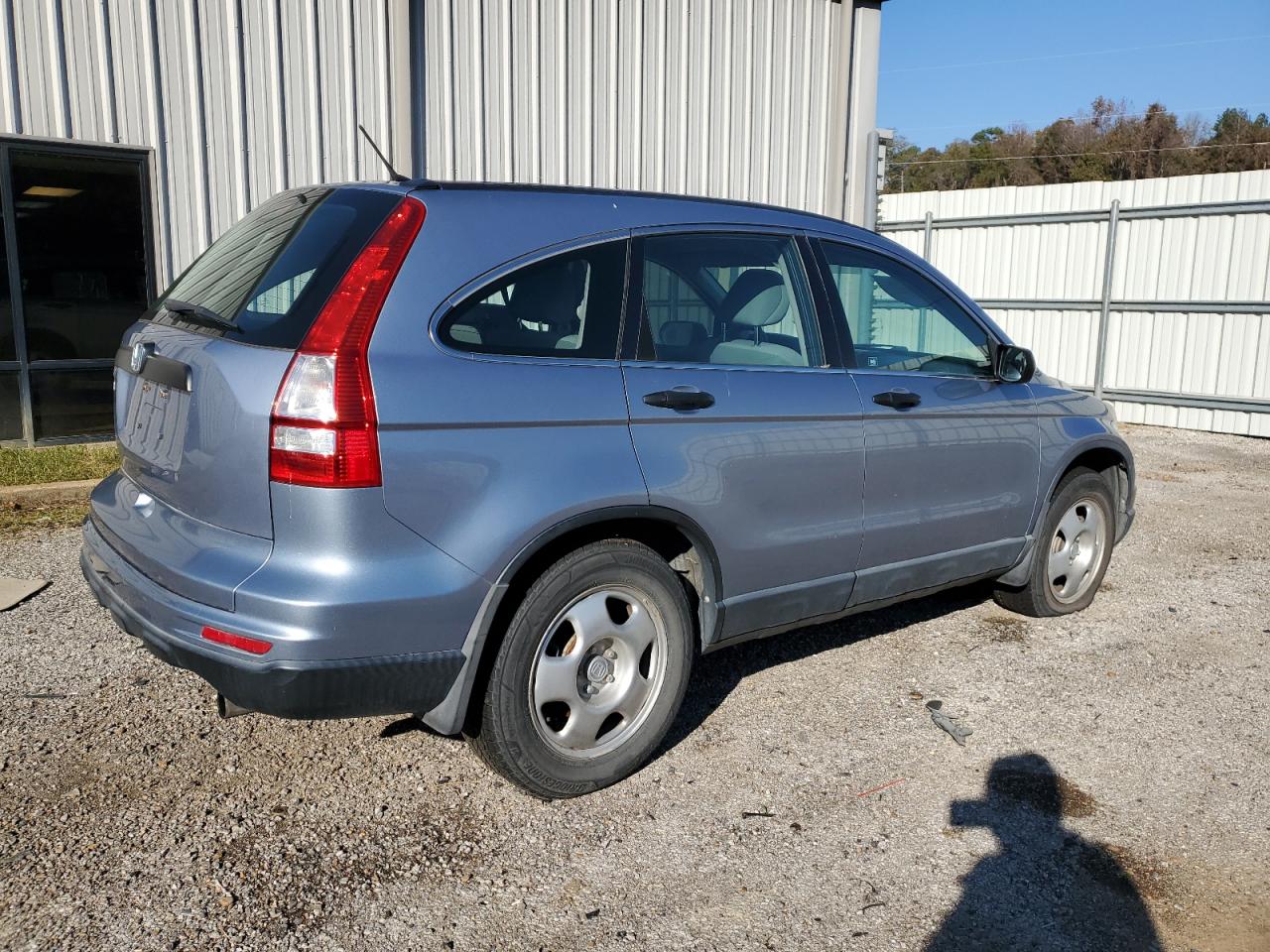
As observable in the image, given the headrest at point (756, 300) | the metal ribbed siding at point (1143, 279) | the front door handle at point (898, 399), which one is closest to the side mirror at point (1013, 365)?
the front door handle at point (898, 399)

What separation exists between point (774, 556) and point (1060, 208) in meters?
11.6

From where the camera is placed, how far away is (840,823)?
3.25 meters

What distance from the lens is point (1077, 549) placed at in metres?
5.19

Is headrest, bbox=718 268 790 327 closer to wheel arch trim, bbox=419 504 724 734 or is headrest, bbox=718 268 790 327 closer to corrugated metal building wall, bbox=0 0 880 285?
wheel arch trim, bbox=419 504 724 734

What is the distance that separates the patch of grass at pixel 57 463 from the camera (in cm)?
710

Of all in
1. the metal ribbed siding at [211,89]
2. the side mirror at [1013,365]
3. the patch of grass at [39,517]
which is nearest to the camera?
the side mirror at [1013,365]

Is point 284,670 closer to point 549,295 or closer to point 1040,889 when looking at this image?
point 549,295

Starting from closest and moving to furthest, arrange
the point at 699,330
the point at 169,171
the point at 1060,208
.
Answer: the point at 699,330, the point at 169,171, the point at 1060,208

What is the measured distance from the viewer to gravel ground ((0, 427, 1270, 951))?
2721 millimetres

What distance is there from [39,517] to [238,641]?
4.59m

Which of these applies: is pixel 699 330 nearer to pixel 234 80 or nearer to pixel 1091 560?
pixel 1091 560

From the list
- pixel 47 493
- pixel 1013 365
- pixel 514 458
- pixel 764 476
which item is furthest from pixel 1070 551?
pixel 47 493

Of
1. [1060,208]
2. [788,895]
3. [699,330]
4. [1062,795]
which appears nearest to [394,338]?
[699,330]

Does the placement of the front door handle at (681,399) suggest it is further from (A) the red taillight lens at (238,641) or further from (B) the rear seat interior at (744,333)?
(A) the red taillight lens at (238,641)
